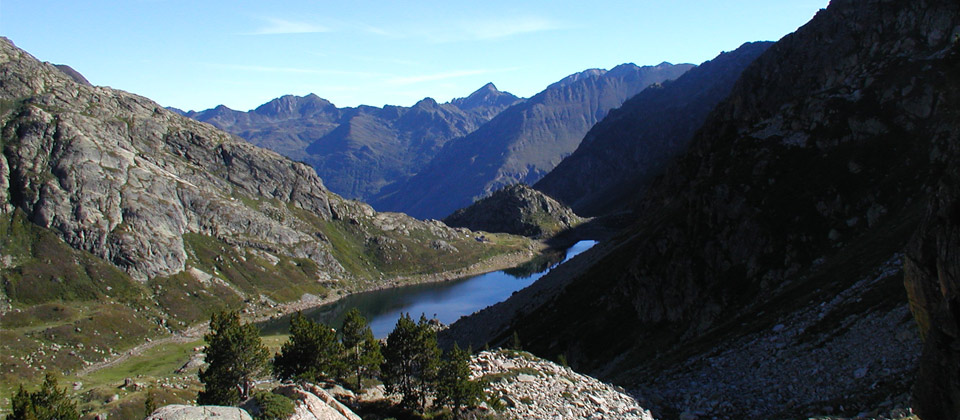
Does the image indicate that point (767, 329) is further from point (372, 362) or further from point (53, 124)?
point (53, 124)

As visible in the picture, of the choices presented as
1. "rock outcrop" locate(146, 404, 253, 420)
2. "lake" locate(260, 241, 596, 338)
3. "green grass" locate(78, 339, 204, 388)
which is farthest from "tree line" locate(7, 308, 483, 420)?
"lake" locate(260, 241, 596, 338)

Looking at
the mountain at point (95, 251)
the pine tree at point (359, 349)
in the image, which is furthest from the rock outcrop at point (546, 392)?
the mountain at point (95, 251)

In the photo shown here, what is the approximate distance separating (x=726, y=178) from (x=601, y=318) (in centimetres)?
2344

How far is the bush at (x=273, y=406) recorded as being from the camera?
24.8 m

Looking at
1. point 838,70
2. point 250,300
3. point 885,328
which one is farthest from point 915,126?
point 250,300

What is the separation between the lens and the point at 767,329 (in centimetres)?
4181

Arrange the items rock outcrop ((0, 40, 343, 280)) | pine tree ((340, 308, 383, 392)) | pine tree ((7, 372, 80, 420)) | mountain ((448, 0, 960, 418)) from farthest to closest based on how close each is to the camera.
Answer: rock outcrop ((0, 40, 343, 280)), pine tree ((340, 308, 383, 392)), pine tree ((7, 372, 80, 420)), mountain ((448, 0, 960, 418))

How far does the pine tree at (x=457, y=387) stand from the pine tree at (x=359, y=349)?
1084 centimetres

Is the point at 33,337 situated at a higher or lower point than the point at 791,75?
lower

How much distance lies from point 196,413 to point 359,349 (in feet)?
92.8

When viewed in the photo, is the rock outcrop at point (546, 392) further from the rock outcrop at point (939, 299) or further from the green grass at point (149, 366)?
the green grass at point (149, 366)

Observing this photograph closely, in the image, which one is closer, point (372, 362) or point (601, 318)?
point (372, 362)

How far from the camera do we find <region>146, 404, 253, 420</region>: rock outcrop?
20909 millimetres

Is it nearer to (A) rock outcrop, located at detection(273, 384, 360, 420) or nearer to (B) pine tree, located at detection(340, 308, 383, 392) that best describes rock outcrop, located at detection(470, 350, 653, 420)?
(B) pine tree, located at detection(340, 308, 383, 392)
